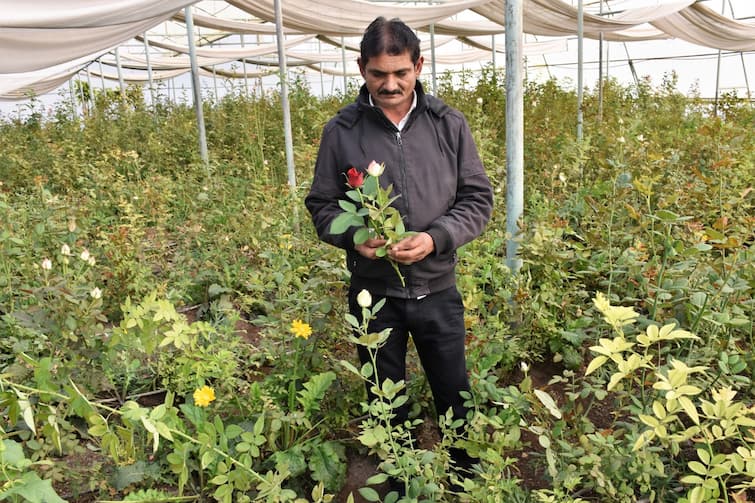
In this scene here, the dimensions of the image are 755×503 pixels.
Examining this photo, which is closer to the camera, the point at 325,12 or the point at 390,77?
the point at 390,77

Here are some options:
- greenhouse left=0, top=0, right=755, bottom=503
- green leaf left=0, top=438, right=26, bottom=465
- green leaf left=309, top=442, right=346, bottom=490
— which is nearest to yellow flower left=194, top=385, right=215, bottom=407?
greenhouse left=0, top=0, right=755, bottom=503

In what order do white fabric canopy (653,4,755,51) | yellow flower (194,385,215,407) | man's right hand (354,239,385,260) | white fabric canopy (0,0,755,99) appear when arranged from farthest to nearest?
white fabric canopy (653,4,755,51) < white fabric canopy (0,0,755,99) < yellow flower (194,385,215,407) < man's right hand (354,239,385,260)

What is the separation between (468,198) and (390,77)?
0.40 m

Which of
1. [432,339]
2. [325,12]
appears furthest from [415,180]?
[325,12]

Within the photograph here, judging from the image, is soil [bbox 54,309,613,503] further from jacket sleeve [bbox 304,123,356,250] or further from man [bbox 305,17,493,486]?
jacket sleeve [bbox 304,123,356,250]

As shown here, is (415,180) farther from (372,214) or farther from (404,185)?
(372,214)

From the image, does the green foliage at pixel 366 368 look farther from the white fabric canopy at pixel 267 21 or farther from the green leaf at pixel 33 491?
the white fabric canopy at pixel 267 21

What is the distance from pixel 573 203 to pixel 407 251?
194 cm

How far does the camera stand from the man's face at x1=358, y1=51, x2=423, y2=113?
1.49 metres

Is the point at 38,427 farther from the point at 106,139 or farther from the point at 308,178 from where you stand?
the point at 106,139

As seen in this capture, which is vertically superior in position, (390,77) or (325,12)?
(325,12)

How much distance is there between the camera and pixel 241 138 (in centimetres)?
605

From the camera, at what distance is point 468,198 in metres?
1.67

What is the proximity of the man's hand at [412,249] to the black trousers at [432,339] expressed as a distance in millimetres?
185
